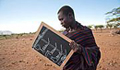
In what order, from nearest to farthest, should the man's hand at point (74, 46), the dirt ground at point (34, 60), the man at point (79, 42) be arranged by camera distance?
1. the man's hand at point (74, 46)
2. the man at point (79, 42)
3. the dirt ground at point (34, 60)

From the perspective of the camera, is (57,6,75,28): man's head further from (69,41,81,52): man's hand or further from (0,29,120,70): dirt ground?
(0,29,120,70): dirt ground

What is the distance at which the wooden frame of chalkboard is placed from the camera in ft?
4.96

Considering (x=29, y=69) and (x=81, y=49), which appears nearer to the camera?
(x=81, y=49)

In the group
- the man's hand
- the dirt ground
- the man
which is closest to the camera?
the man's hand

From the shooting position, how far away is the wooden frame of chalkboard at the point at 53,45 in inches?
59.6

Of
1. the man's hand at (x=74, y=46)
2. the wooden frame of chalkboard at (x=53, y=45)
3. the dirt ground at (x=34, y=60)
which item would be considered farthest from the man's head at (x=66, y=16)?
the dirt ground at (x=34, y=60)

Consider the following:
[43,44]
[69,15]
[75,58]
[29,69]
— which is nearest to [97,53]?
[75,58]

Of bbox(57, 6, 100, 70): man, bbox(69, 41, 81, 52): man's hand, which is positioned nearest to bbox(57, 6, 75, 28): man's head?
bbox(57, 6, 100, 70): man

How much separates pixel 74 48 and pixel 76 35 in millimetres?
248

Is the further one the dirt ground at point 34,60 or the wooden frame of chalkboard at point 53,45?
the dirt ground at point 34,60

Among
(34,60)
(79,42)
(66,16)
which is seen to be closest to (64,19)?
(66,16)

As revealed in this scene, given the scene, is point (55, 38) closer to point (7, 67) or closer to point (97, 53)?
point (97, 53)

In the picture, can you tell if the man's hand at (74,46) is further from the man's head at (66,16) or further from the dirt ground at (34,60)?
the dirt ground at (34,60)

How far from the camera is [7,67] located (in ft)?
16.1
